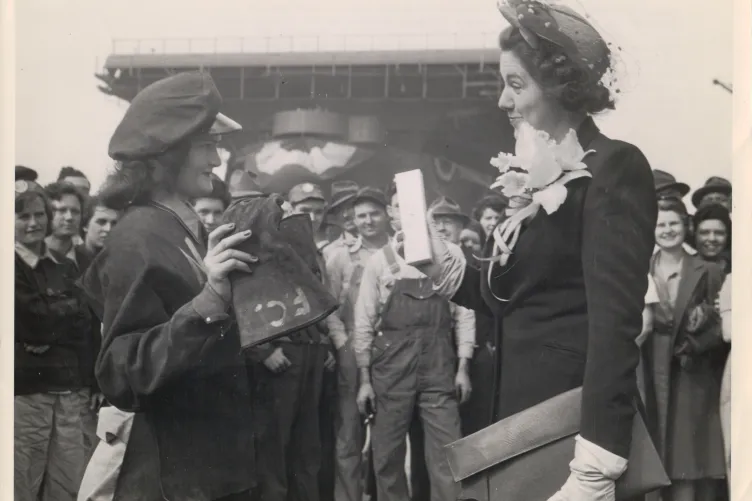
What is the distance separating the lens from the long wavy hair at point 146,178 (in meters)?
3.30

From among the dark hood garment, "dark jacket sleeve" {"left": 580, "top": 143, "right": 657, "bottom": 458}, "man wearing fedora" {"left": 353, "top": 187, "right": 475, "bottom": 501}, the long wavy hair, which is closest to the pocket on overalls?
"man wearing fedora" {"left": 353, "top": 187, "right": 475, "bottom": 501}

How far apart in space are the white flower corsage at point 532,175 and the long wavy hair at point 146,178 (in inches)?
46.0

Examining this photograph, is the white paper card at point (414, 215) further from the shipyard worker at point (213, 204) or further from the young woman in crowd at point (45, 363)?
the young woman in crowd at point (45, 363)

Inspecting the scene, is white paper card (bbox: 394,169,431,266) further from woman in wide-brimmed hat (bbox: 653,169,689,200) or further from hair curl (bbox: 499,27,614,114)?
woman in wide-brimmed hat (bbox: 653,169,689,200)

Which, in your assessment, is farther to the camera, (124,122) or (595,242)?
(124,122)

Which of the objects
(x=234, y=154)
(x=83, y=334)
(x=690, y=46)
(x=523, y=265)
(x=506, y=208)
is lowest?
(x=83, y=334)

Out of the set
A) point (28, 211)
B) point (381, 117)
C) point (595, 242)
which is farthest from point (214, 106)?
point (595, 242)

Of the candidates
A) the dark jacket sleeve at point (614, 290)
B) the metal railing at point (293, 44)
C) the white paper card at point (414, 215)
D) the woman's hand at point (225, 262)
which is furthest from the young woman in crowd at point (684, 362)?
the woman's hand at point (225, 262)

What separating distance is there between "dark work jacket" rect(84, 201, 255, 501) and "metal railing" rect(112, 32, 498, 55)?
647 mm

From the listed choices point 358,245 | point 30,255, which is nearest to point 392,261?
point 358,245

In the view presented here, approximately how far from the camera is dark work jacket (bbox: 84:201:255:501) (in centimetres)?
319

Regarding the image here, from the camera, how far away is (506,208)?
3258mm

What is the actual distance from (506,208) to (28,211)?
1.83 metres

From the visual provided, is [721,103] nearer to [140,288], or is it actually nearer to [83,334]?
[140,288]
